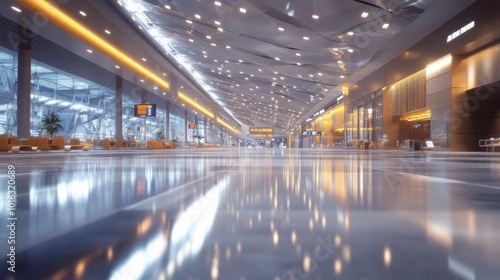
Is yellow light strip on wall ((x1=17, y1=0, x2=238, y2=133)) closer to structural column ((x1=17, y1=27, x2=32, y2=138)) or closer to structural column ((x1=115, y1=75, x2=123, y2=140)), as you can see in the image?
structural column ((x1=17, y1=27, x2=32, y2=138))

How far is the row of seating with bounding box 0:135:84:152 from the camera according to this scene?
45.5 ft

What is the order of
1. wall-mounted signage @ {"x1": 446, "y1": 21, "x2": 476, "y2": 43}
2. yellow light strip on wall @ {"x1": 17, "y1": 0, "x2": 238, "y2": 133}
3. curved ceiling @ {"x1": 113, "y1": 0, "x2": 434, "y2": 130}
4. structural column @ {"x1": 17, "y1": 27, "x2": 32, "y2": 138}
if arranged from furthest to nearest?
wall-mounted signage @ {"x1": 446, "y1": 21, "x2": 476, "y2": 43}, structural column @ {"x1": 17, "y1": 27, "x2": 32, "y2": 138}, curved ceiling @ {"x1": 113, "y1": 0, "x2": 434, "y2": 130}, yellow light strip on wall @ {"x1": 17, "y1": 0, "x2": 238, "y2": 133}

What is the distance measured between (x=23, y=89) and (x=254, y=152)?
11.8 metres

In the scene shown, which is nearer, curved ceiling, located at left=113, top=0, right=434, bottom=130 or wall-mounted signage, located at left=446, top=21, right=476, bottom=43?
curved ceiling, located at left=113, top=0, right=434, bottom=130

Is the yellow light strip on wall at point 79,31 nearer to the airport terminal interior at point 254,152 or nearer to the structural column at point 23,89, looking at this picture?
the airport terminal interior at point 254,152

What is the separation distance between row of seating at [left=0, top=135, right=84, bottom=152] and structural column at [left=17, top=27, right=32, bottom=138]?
412 millimetres

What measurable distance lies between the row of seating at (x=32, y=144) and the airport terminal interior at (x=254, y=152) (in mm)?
102

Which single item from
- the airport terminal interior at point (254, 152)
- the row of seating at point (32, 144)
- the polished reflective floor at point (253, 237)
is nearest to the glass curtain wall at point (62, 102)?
the airport terminal interior at point (254, 152)

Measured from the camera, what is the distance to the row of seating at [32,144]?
45.5ft

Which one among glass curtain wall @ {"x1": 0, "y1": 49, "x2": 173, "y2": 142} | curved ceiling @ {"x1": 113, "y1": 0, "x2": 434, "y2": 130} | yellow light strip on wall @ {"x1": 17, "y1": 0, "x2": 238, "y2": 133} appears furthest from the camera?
glass curtain wall @ {"x1": 0, "y1": 49, "x2": 173, "y2": 142}

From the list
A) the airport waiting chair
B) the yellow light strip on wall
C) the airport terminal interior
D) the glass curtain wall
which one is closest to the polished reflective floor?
the airport terminal interior

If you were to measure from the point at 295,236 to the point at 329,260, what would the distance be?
0.83ft

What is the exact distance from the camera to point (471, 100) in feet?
56.6

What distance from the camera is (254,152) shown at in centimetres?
2042
